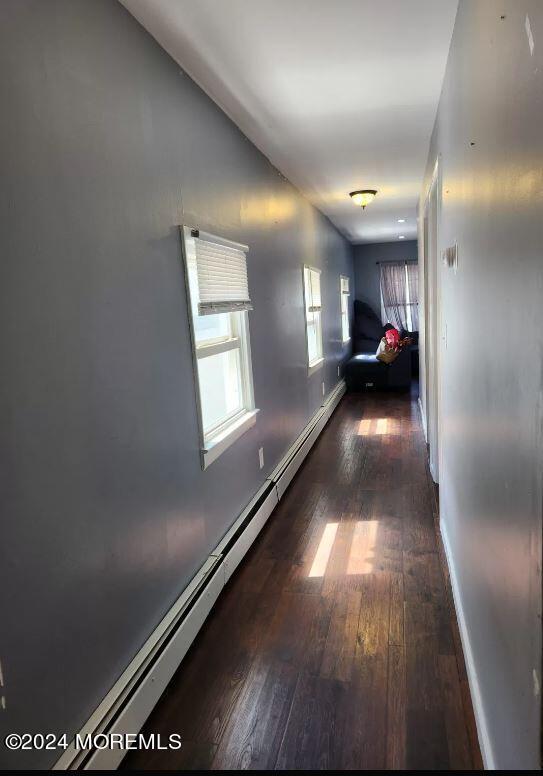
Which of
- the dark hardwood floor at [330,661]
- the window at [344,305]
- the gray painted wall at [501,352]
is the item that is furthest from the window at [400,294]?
the gray painted wall at [501,352]

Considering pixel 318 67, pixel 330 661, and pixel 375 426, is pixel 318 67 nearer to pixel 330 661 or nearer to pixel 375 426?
pixel 330 661

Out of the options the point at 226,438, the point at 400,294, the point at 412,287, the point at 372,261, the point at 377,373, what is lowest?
the point at 377,373

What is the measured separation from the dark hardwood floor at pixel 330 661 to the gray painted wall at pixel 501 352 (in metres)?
0.25

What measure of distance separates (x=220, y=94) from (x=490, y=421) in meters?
2.16

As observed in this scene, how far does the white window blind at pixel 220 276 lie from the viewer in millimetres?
2367

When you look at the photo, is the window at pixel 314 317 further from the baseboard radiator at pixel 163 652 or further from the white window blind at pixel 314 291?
the baseboard radiator at pixel 163 652

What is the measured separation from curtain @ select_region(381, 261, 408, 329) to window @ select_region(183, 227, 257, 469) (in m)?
7.22

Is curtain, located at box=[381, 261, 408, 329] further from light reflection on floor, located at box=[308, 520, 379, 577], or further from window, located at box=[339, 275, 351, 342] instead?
light reflection on floor, located at box=[308, 520, 379, 577]

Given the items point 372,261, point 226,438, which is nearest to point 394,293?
point 372,261

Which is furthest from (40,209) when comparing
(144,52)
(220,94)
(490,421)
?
(220,94)

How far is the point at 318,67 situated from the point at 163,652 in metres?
2.55

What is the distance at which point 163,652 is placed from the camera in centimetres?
186

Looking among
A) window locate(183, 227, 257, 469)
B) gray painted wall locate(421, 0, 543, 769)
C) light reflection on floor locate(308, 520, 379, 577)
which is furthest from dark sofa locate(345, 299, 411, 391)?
gray painted wall locate(421, 0, 543, 769)

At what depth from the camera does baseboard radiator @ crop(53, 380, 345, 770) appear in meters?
1.47
